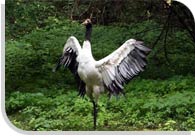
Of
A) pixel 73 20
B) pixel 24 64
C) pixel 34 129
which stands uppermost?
pixel 73 20

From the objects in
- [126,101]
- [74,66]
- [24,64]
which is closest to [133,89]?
[126,101]

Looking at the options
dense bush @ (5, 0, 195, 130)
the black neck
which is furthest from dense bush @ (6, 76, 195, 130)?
the black neck

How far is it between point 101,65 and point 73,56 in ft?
0.56

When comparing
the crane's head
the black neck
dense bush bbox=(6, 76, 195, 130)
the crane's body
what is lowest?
dense bush bbox=(6, 76, 195, 130)

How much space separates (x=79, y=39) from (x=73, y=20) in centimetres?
11

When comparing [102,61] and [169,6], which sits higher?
[169,6]

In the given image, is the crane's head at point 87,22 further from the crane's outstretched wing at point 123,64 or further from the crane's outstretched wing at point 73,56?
the crane's outstretched wing at point 123,64

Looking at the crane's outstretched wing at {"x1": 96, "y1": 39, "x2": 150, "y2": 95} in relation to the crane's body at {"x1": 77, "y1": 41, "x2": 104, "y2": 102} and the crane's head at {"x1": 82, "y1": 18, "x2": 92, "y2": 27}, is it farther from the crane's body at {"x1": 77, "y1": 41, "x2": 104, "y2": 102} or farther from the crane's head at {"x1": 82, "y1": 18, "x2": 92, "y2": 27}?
the crane's head at {"x1": 82, "y1": 18, "x2": 92, "y2": 27}

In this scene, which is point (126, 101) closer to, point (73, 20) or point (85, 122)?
point (85, 122)

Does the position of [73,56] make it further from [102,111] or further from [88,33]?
[102,111]

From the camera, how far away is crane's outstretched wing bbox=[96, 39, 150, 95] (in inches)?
155

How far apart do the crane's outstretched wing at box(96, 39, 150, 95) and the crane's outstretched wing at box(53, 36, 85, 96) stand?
134 millimetres

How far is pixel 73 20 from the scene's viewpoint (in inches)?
161

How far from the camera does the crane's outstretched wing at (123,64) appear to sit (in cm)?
394
